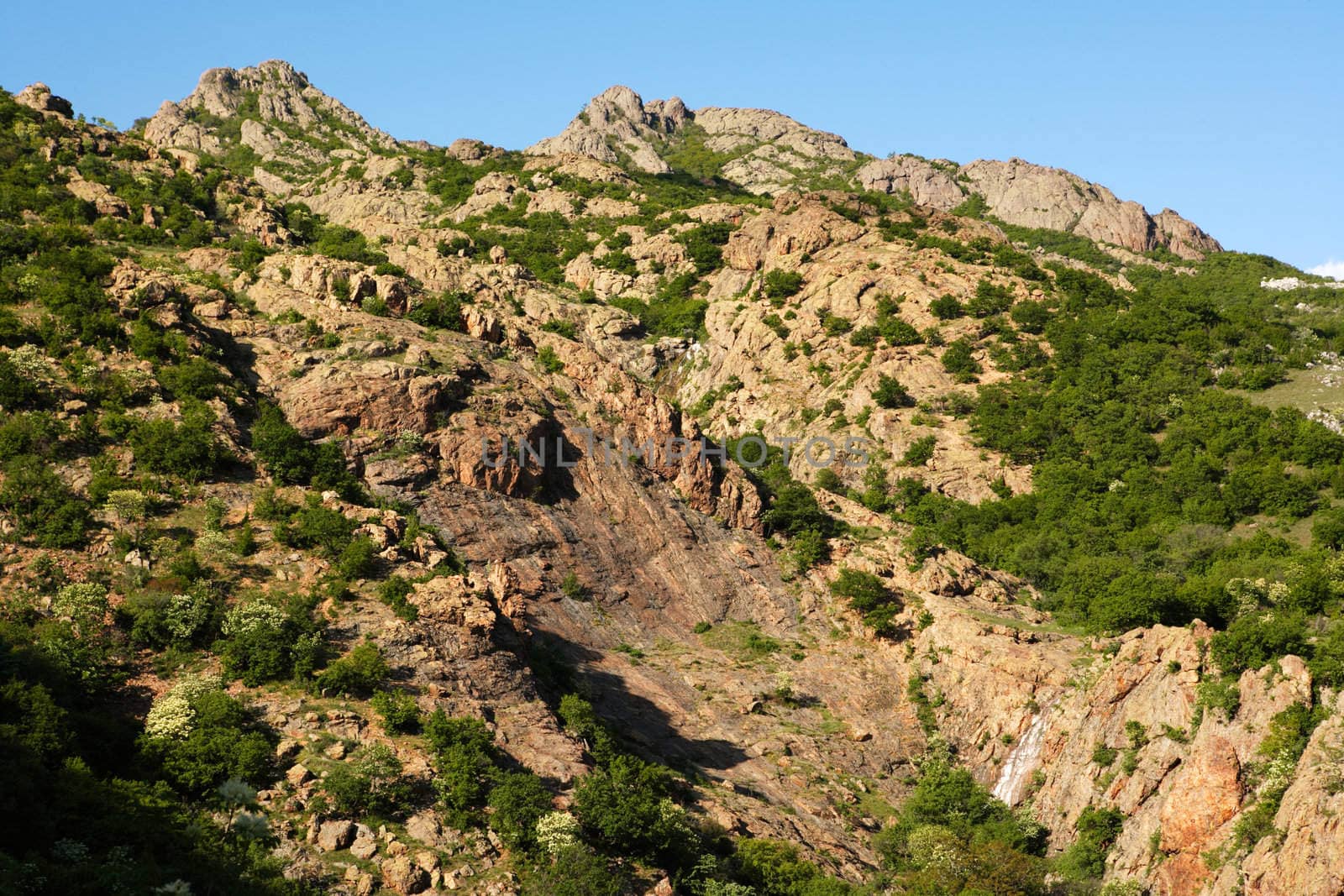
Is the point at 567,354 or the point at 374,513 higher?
the point at 567,354

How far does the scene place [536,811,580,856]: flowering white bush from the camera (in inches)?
1347

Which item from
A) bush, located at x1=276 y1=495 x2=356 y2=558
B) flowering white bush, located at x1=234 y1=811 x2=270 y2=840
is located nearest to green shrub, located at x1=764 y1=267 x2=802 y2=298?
bush, located at x1=276 y1=495 x2=356 y2=558

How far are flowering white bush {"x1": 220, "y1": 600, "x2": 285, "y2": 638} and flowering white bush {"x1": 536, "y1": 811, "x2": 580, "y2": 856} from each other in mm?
13516

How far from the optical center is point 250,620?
130 ft

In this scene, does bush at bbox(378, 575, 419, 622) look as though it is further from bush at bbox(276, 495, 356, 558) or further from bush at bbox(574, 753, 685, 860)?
bush at bbox(574, 753, 685, 860)

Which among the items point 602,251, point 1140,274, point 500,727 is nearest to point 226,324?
point 500,727

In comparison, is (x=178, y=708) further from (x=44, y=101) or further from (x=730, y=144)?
(x=730, y=144)

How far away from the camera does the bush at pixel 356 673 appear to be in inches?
1521

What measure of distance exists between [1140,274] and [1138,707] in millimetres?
104503

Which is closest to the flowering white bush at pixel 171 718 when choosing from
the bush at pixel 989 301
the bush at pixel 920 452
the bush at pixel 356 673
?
the bush at pixel 356 673

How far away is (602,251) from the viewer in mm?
108500

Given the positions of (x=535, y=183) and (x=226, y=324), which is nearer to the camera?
(x=226, y=324)

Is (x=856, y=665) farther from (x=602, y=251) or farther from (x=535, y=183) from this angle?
(x=535, y=183)

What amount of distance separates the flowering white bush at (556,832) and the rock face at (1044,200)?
147 meters
